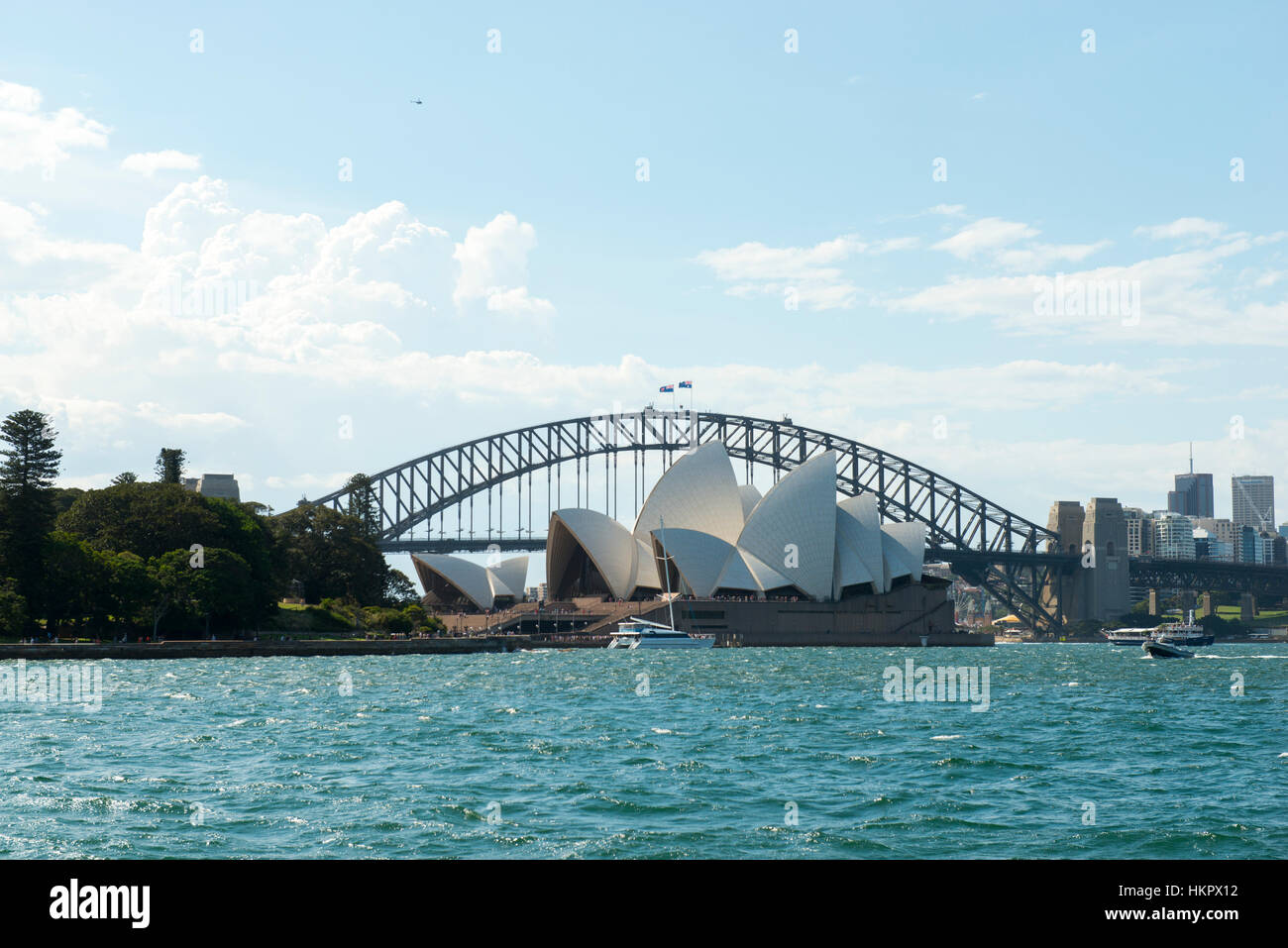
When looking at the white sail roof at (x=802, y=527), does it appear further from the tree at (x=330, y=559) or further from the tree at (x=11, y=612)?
the tree at (x=11, y=612)

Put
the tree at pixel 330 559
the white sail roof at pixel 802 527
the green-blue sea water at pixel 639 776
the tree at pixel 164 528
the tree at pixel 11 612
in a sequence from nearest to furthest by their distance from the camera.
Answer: the green-blue sea water at pixel 639 776 < the tree at pixel 11 612 < the tree at pixel 164 528 < the tree at pixel 330 559 < the white sail roof at pixel 802 527

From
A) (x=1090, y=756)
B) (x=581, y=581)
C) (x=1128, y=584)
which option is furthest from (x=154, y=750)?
(x=1128, y=584)

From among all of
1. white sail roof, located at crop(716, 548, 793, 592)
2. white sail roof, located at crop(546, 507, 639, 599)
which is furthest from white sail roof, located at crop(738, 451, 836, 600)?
white sail roof, located at crop(546, 507, 639, 599)

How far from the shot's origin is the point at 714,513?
137m

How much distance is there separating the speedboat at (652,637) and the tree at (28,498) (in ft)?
179

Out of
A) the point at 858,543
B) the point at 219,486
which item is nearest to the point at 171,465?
the point at 219,486

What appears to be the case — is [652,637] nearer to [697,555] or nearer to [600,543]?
[697,555]

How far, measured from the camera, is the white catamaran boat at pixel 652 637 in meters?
121

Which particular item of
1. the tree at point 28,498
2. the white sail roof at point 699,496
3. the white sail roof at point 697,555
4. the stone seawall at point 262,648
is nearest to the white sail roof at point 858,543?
the white sail roof at point 699,496

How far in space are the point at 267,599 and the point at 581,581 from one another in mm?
49901

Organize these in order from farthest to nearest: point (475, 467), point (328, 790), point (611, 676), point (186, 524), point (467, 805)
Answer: point (475, 467) → point (186, 524) → point (611, 676) → point (328, 790) → point (467, 805)

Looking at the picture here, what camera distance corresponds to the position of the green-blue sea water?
19.4 meters

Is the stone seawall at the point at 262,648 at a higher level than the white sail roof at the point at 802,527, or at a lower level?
lower
